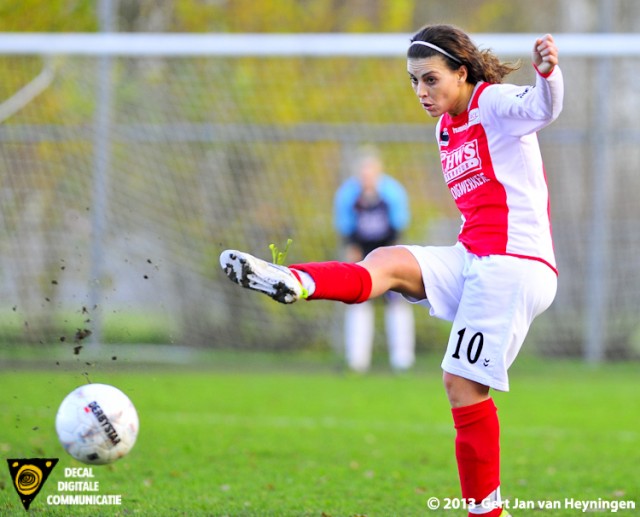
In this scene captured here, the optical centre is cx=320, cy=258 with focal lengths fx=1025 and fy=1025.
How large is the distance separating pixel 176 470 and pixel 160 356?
6.46 meters

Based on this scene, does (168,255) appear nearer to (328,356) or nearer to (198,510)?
(328,356)

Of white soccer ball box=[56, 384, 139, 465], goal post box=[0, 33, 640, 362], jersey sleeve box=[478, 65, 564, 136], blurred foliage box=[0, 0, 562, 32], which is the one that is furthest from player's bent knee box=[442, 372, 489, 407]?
blurred foliage box=[0, 0, 562, 32]

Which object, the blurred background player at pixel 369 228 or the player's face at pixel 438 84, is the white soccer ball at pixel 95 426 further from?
the blurred background player at pixel 369 228

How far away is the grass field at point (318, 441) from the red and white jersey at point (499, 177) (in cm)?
137

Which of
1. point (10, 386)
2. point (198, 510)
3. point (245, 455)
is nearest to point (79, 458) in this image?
point (198, 510)

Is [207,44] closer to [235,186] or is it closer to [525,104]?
[235,186]

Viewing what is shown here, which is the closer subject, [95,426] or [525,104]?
[525,104]

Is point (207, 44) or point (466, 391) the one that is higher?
point (207, 44)

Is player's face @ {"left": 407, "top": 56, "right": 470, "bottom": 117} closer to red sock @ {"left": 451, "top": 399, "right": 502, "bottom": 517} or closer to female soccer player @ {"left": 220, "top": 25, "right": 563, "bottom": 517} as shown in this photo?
female soccer player @ {"left": 220, "top": 25, "right": 563, "bottom": 517}

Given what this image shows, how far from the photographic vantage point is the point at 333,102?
1254 cm

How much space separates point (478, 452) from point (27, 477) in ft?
6.83

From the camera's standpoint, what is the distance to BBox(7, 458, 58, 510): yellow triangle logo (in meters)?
4.65

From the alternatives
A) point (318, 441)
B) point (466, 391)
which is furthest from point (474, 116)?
point (318, 441)

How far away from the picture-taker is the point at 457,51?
424 cm
